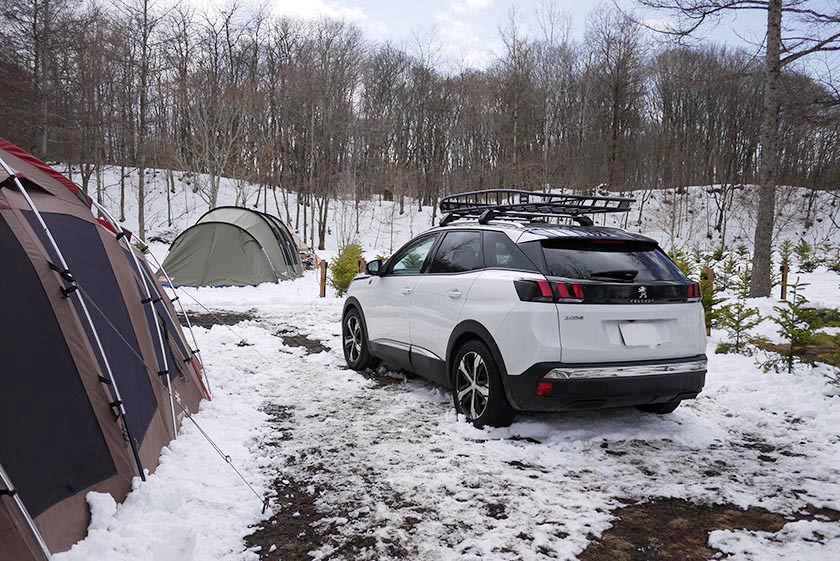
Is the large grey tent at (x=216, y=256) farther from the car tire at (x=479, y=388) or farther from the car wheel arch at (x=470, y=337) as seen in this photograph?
the car tire at (x=479, y=388)

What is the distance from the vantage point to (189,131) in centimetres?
3400

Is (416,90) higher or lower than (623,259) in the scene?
higher

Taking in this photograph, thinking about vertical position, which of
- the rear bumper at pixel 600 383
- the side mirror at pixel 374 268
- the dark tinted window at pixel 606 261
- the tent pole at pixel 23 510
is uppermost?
the dark tinted window at pixel 606 261

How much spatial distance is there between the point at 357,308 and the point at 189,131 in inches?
1256

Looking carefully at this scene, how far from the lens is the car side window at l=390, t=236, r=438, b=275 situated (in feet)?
19.1

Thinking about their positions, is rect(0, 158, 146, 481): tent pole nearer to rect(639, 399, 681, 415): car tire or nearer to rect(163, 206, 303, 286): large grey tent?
rect(639, 399, 681, 415): car tire

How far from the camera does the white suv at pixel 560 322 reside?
3994 millimetres

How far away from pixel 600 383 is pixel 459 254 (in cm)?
185

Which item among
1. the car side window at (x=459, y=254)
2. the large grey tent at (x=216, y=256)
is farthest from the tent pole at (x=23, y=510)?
the large grey tent at (x=216, y=256)

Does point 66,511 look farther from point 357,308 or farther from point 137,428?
point 357,308

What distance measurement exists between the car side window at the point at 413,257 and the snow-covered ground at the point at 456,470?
4.30 feet

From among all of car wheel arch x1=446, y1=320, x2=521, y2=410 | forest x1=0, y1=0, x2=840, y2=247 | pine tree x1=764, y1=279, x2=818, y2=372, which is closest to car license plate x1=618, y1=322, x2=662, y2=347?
car wheel arch x1=446, y1=320, x2=521, y2=410

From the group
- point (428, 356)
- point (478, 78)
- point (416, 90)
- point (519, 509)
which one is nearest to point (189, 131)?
point (416, 90)

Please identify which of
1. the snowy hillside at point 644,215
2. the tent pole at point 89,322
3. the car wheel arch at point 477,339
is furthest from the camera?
the snowy hillside at point 644,215
